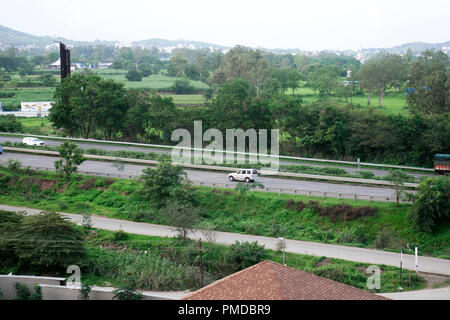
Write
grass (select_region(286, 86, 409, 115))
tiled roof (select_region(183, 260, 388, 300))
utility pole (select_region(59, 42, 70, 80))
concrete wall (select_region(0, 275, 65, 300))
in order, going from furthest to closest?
grass (select_region(286, 86, 409, 115)) < utility pole (select_region(59, 42, 70, 80)) < concrete wall (select_region(0, 275, 65, 300)) < tiled roof (select_region(183, 260, 388, 300))

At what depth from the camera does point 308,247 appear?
20.7m

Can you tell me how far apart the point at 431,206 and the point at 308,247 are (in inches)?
208

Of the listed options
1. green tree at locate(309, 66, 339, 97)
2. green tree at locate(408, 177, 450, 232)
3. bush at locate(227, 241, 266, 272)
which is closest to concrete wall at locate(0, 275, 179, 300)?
bush at locate(227, 241, 266, 272)

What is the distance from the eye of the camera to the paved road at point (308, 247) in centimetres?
1891

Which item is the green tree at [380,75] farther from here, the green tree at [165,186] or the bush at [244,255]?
the bush at [244,255]

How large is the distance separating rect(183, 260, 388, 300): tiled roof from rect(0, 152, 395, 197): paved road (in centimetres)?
1183

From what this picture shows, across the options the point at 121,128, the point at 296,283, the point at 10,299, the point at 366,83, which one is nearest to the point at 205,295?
the point at 296,283

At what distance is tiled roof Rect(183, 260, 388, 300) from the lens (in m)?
12.3

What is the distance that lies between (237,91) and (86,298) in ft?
77.6

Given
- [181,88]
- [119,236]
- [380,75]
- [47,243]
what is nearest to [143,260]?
[119,236]

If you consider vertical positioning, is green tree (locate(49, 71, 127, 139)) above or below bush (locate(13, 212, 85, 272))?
above

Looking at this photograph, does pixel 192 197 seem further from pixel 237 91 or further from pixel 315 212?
pixel 237 91

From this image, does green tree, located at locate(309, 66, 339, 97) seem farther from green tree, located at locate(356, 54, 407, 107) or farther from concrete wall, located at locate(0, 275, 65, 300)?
concrete wall, located at locate(0, 275, 65, 300)

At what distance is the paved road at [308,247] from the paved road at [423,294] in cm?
147
